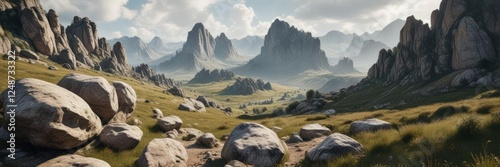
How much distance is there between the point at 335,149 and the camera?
12.0 m

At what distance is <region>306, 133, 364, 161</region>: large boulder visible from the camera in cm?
1174

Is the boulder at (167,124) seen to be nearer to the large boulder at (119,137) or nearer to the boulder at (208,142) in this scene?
the boulder at (208,142)

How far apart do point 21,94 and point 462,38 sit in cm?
13836

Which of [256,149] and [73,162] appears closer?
[73,162]

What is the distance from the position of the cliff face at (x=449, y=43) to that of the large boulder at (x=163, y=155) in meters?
118

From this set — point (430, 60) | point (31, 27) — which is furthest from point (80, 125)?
point (31, 27)

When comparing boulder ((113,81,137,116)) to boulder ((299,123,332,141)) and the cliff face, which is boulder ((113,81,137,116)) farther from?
the cliff face

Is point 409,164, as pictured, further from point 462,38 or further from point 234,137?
point 462,38

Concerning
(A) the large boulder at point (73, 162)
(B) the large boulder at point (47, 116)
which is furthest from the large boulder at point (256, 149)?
(B) the large boulder at point (47, 116)

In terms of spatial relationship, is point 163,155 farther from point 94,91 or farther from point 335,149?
point 335,149

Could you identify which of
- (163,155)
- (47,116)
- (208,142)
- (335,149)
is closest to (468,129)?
(335,149)

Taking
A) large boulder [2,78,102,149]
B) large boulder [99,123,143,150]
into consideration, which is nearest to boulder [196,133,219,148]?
large boulder [99,123,143,150]

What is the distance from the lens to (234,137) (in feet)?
51.1

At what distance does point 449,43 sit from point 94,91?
143m
